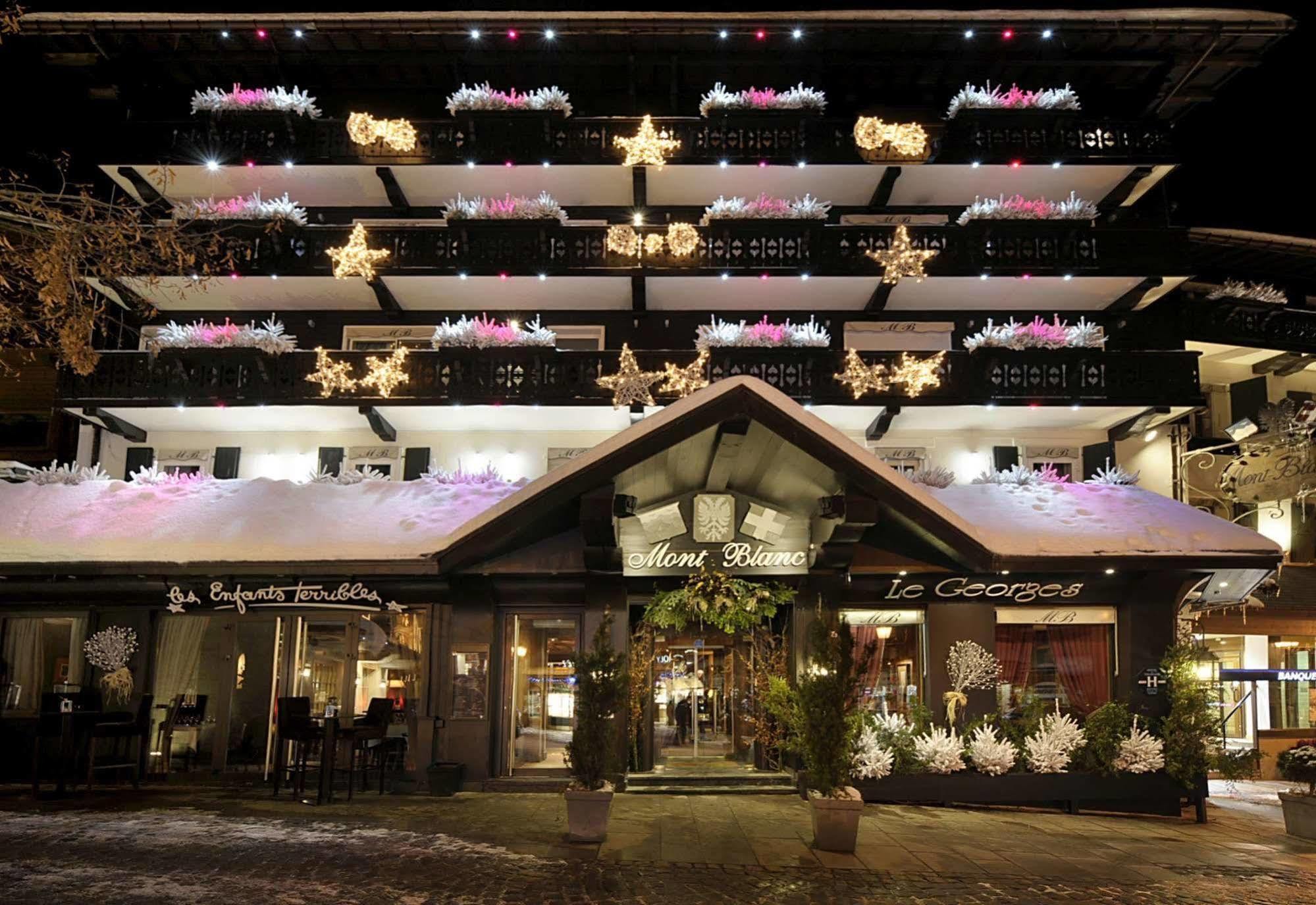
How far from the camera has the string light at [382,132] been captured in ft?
65.0

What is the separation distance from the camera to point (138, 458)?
20156 mm

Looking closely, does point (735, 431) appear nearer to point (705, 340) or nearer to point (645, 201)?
point (705, 340)

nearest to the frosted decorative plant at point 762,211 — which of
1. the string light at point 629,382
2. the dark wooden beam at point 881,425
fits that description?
the string light at point 629,382

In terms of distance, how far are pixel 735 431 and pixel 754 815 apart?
5423 mm

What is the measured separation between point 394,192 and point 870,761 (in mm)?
14411

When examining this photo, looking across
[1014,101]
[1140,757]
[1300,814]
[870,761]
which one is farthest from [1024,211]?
[1300,814]

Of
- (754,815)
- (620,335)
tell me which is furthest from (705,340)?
(754,815)

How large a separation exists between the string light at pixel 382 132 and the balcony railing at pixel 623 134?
0.15 m

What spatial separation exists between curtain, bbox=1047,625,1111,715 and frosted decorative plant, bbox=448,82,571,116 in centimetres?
1367

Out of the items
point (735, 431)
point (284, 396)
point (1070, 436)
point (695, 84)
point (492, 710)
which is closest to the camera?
point (735, 431)

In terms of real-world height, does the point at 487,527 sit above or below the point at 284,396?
below

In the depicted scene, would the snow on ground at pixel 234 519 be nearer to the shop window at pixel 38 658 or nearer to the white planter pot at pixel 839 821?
the shop window at pixel 38 658

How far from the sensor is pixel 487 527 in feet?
46.5

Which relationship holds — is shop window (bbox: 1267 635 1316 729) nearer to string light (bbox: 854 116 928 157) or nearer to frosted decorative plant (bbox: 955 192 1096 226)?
frosted decorative plant (bbox: 955 192 1096 226)
